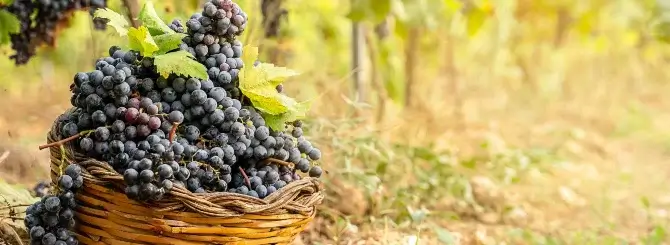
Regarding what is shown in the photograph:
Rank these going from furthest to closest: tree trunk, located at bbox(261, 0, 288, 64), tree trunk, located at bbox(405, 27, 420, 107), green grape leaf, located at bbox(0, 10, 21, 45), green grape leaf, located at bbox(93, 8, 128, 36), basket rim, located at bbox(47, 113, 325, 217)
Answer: tree trunk, located at bbox(405, 27, 420, 107)
tree trunk, located at bbox(261, 0, 288, 64)
green grape leaf, located at bbox(0, 10, 21, 45)
green grape leaf, located at bbox(93, 8, 128, 36)
basket rim, located at bbox(47, 113, 325, 217)

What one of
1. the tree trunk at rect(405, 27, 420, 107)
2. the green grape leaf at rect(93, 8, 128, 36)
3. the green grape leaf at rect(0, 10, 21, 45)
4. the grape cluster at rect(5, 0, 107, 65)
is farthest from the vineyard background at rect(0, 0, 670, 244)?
the green grape leaf at rect(93, 8, 128, 36)

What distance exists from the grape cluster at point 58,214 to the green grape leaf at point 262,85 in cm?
30

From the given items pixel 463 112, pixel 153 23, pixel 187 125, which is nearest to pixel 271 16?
pixel 153 23

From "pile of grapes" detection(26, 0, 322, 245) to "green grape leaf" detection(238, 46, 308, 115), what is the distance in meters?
0.02

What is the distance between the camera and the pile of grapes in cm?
126

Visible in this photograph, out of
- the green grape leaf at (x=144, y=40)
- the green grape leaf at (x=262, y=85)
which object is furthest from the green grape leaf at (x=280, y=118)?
the green grape leaf at (x=144, y=40)

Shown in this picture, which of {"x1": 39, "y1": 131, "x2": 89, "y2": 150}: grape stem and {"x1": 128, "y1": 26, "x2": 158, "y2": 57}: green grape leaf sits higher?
{"x1": 128, "y1": 26, "x2": 158, "y2": 57}: green grape leaf

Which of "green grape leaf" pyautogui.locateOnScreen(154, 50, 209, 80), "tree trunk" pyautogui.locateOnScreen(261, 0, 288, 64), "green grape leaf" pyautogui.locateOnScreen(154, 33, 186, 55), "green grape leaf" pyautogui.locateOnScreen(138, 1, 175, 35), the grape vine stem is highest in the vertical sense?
"green grape leaf" pyautogui.locateOnScreen(138, 1, 175, 35)

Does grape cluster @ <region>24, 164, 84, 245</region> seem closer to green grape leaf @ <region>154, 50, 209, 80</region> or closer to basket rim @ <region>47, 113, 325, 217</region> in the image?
basket rim @ <region>47, 113, 325, 217</region>

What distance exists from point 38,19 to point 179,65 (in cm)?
86

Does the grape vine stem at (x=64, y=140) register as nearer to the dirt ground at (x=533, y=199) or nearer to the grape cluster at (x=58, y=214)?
the grape cluster at (x=58, y=214)

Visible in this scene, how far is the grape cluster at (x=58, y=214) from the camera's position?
126cm

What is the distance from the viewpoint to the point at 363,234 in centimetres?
191

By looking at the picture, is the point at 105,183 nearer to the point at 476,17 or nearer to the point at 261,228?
the point at 261,228
